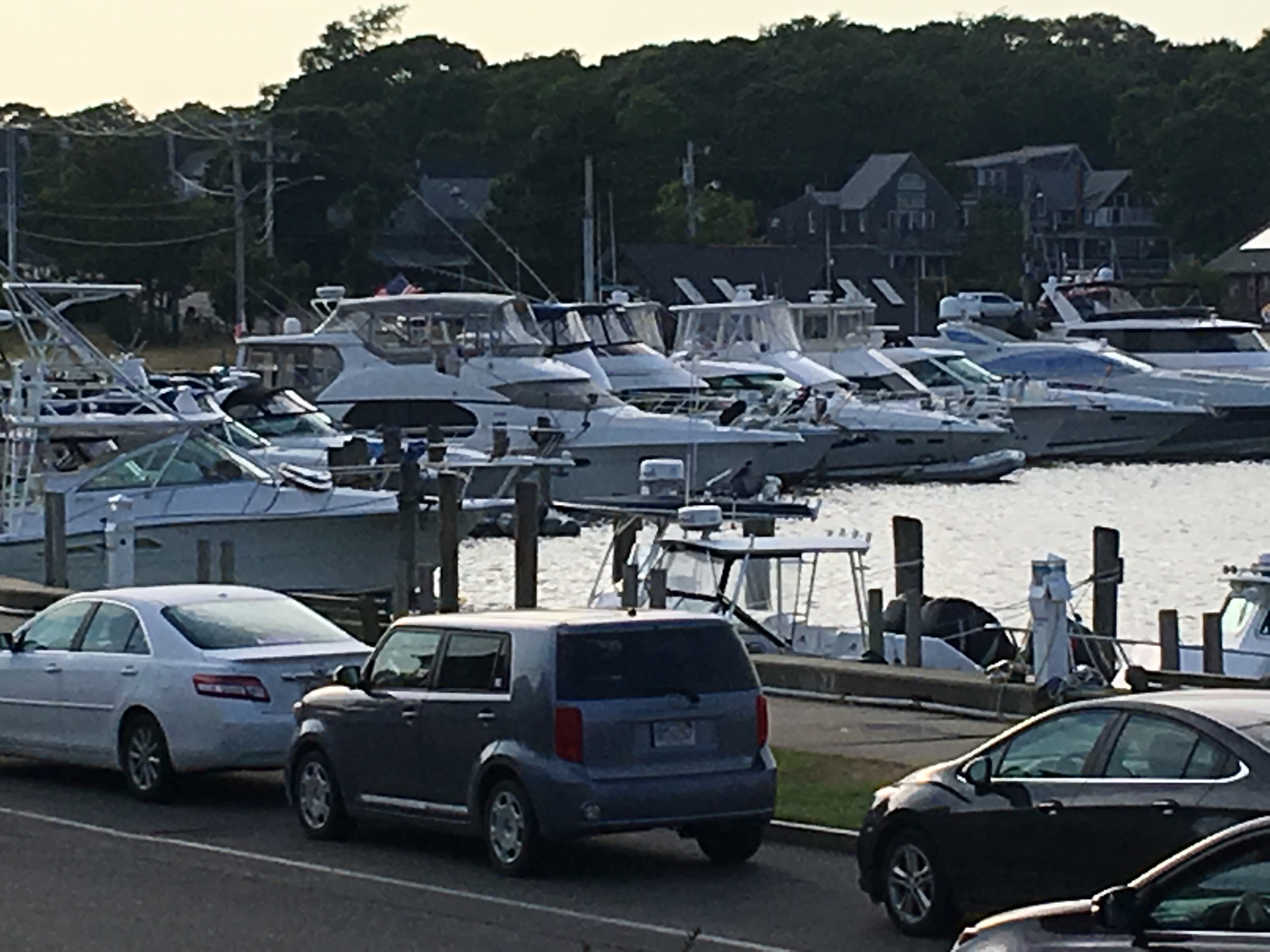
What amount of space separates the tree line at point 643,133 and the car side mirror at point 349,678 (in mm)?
75747

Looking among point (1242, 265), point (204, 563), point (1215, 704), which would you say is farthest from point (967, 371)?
point (1215, 704)

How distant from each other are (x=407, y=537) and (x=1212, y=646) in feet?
48.2

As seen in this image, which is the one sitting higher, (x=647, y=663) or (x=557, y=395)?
(x=557, y=395)

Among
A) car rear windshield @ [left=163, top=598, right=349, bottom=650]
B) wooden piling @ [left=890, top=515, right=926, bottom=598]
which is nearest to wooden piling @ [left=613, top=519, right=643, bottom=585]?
wooden piling @ [left=890, top=515, right=926, bottom=598]

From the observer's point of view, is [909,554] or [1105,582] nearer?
[1105,582]

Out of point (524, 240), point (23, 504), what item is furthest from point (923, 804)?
point (524, 240)

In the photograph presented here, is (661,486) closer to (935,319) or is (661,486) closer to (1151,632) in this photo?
(1151,632)

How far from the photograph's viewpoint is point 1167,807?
450 inches

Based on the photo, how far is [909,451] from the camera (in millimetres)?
68250

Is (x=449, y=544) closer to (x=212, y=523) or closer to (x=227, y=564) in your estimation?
(x=227, y=564)

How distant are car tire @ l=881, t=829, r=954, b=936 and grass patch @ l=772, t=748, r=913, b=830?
2.66 metres

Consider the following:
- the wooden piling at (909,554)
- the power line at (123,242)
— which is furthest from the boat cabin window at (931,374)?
the wooden piling at (909,554)

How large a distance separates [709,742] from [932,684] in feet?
23.9

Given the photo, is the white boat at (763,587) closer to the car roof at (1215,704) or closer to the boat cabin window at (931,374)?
the car roof at (1215,704)
